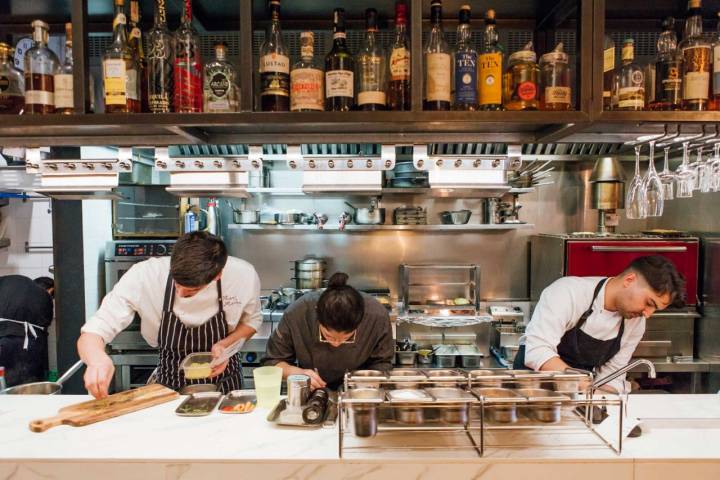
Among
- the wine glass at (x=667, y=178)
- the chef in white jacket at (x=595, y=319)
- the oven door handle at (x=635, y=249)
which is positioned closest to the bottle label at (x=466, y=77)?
the wine glass at (x=667, y=178)

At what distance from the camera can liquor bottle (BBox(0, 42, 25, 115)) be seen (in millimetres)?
1826

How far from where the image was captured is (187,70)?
1.71 metres

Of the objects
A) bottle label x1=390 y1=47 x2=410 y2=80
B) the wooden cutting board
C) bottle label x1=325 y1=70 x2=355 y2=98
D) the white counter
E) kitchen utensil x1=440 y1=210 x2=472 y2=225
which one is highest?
bottle label x1=390 y1=47 x2=410 y2=80

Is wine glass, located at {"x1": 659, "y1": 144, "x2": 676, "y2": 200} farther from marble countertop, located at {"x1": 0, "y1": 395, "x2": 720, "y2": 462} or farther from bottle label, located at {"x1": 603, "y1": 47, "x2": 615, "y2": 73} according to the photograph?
marble countertop, located at {"x1": 0, "y1": 395, "x2": 720, "y2": 462}

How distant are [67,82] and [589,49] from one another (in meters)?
1.89

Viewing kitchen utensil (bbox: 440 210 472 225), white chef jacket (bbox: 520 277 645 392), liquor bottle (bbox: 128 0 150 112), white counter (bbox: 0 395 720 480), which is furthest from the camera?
kitchen utensil (bbox: 440 210 472 225)

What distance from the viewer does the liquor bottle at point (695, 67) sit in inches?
65.7

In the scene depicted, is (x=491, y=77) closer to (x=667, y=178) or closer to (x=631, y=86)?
(x=631, y=86)

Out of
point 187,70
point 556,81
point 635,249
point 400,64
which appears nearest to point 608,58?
point 556,81

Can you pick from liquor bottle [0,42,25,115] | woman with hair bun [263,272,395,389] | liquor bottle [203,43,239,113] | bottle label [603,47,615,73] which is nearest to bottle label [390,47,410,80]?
liquor bottle [203,43,239,113]

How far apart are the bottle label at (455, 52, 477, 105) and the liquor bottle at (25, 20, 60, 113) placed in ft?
5.01

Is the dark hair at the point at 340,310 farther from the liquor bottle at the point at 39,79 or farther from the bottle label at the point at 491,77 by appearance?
the liquor bottle at the point at 39,79

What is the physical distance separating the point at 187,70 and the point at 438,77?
91 centimetres

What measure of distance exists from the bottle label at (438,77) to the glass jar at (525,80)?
0.27m
